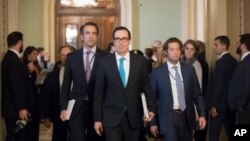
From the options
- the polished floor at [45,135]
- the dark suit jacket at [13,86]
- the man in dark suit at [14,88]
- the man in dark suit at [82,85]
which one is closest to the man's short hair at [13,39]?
the man in dark suit at [14,88]

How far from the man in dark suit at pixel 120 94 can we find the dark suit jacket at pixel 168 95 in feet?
1.00

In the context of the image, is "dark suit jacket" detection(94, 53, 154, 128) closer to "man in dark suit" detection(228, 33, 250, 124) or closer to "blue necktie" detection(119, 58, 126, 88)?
"blue necktie" detection(119, 58, 126, 88)

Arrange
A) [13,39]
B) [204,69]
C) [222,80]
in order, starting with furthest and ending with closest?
[204,69], [222,80], [13,39]

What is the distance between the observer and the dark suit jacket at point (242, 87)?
19.1ft

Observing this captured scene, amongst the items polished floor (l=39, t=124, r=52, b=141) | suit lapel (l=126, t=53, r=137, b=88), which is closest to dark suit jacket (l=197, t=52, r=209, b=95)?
suit lapel (l=126, t=53, r=137, b=88)

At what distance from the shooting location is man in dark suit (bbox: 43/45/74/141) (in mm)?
6699

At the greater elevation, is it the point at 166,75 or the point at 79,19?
the point at 79,19

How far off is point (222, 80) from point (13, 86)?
2.79 metres

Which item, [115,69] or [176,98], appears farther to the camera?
[176,98]

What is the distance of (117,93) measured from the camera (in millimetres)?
4902

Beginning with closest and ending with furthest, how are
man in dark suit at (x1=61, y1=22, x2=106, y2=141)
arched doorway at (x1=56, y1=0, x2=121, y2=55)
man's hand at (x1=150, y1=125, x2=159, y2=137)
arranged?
man's hand at (x1=150, y1=125, x2=159, y2=137), man in dark suit at (x1=61, y1=22, x2=106, y2=141), arched doorway at (x1=56, y1=0, x2=121, y2=55)

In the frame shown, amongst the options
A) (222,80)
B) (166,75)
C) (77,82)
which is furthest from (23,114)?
(222,80)

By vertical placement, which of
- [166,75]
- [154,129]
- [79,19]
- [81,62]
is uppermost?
[79,19]

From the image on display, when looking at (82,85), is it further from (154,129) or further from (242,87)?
(242,87)
